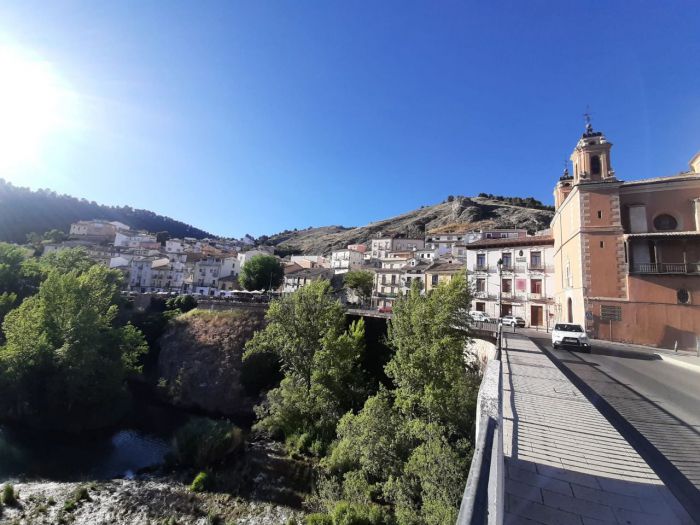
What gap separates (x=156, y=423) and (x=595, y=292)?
3357cm

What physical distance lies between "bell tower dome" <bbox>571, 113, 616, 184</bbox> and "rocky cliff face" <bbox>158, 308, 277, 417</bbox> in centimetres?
3031

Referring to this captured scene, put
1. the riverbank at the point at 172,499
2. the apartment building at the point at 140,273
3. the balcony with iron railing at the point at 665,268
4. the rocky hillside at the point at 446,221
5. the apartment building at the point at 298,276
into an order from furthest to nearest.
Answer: the rocky hillside at the point at 446,221, the apartment building at the point at 140,273, the apartment building at the point at 298,276, the balcony with iron railing at the point at 665,268, the riverbank at the point at 172,499

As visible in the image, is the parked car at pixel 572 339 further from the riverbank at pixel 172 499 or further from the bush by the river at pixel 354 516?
the riverbank at pixel 172 499

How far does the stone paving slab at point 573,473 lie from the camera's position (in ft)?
12.6

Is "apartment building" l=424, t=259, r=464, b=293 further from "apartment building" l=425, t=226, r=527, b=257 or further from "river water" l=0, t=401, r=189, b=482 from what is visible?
"river water" l=0, t=401, r=189, b=482

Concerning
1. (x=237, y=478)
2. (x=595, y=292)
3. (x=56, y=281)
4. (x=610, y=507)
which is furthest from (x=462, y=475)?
(x=56, y=281)

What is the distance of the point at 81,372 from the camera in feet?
71.5

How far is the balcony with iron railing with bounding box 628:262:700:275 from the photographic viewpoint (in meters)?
21.5

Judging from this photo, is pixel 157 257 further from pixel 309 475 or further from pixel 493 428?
pixel 493 428

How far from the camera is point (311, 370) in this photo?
21312mm

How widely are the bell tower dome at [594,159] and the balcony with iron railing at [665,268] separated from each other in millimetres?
6833

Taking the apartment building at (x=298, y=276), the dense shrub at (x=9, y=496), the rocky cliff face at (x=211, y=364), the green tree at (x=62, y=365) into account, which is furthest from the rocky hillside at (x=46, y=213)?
the dense shrub at (x=9, y=496)

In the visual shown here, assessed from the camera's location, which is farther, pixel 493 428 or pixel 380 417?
pixel 380 417

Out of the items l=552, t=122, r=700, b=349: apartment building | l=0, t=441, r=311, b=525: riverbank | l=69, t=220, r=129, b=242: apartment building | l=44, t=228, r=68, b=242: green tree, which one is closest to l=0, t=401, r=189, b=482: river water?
l=0, t=441, r=311, b=525: riverbank
